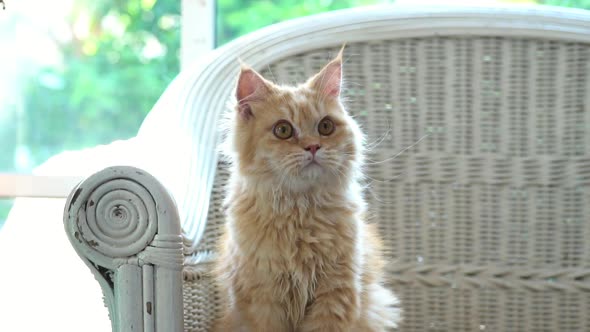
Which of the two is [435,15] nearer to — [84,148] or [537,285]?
→ [537,285]

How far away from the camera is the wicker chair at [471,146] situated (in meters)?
1.70

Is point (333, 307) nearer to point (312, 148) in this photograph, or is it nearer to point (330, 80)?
point (312, 148)

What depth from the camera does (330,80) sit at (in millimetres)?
1421

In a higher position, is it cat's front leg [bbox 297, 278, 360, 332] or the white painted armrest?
the white painted armrest

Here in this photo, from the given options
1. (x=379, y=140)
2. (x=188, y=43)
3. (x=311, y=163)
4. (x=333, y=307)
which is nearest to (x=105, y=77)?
(x=188, y=43)

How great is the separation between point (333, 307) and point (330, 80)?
44 cm

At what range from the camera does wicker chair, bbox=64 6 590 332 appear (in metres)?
1.70

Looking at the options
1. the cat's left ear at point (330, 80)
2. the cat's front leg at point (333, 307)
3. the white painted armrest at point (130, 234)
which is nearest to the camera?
the white painted armrest at point (130, 234)

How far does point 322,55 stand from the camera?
1.77 m

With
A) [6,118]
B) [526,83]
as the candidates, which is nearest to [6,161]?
[6,118]


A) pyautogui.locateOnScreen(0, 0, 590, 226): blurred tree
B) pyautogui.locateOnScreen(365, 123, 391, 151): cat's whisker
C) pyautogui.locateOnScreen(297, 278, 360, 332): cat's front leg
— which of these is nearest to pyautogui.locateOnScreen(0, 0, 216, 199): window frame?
pyautogui.locateOnScreen(0, 0, 590, 226): blurred tree

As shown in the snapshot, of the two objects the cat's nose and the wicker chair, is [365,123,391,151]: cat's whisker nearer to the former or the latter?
the wicker chair

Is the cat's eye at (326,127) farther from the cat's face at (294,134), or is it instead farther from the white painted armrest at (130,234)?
the white painted armrest at (130,234)

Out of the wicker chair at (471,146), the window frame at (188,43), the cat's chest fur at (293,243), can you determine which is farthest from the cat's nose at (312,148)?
the window frame at (188,43)
